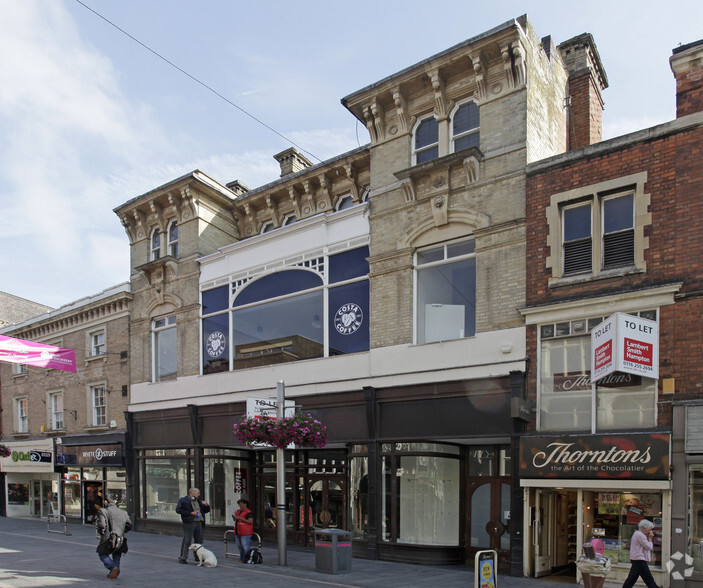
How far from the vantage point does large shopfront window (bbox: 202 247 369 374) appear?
693 inches

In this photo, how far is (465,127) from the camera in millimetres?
16359

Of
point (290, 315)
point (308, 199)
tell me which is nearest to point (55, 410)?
point (290, 315)

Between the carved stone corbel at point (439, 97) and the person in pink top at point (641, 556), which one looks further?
the carved stone corbel at point (439, 97)

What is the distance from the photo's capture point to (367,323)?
17.2m

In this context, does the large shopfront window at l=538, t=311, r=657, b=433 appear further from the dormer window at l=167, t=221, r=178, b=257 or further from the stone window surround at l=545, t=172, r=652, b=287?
the dormer window at l=167, t=221, r=178, b=257

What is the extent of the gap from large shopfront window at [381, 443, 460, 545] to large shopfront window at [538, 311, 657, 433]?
118 inches

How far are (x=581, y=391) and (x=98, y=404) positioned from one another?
61.9ft

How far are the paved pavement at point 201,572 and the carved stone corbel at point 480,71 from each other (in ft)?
35.1

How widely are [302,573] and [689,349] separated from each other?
8.62 m

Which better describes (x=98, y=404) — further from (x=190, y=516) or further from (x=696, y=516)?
(x=696, y=516)

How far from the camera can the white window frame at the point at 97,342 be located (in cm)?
2539

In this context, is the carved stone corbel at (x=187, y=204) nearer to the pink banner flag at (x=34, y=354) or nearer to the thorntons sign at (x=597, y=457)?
the pink banner flag at (x=34, y=354)

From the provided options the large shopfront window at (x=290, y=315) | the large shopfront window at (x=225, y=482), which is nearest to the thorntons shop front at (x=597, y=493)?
the large shopfront window at (x=290, y=315)

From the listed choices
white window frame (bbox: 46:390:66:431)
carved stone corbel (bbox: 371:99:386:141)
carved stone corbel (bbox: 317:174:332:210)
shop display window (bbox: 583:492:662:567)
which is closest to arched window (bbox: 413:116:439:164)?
carved stone corbel (bbox: 371:99:386:141)
